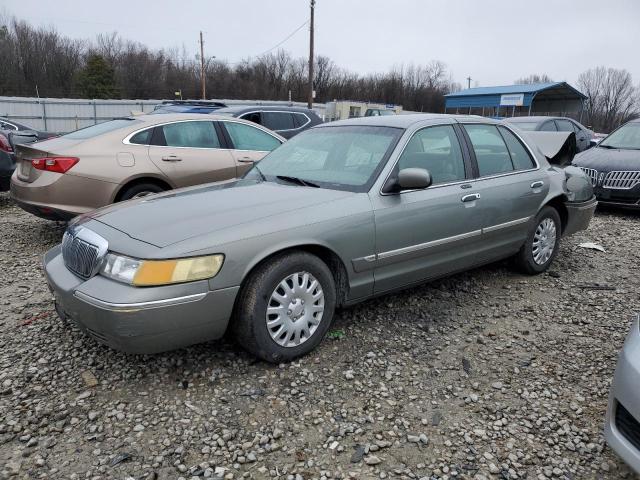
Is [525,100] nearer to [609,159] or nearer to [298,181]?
[609,159]

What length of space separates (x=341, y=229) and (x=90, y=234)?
1553mm

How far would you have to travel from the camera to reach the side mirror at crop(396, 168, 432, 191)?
11.1 ft

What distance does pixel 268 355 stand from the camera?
9.91 feet

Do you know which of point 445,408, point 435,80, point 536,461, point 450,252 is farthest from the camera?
point 435,80

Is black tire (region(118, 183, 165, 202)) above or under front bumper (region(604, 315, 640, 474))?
above

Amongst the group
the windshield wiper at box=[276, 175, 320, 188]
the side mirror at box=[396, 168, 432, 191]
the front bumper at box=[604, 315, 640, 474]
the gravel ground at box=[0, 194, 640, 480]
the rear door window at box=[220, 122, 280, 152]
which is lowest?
the gravel ground at box=[0, 194, 640, 480]

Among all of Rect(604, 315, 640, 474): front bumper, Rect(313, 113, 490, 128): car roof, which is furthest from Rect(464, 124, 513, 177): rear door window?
Rect(604, 315, 640, 474): front bumper

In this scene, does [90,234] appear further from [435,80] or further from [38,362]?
[435,80]

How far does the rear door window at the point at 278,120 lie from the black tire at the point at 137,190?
4.20 metres

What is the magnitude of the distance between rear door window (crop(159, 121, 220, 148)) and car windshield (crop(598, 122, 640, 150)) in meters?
6.95

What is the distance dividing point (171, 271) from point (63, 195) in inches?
125

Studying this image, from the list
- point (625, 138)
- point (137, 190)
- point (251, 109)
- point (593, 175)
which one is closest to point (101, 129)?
point (137, 190)

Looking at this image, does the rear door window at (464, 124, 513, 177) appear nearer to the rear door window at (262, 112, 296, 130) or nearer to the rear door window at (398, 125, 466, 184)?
the rear door window at (398, 125, 466, 184)

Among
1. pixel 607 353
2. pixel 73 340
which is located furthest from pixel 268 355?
pixel 607 353
